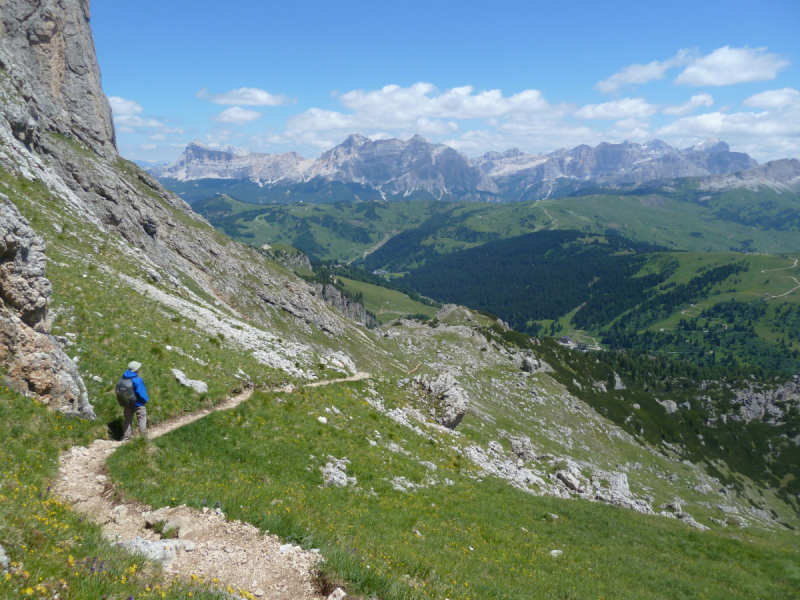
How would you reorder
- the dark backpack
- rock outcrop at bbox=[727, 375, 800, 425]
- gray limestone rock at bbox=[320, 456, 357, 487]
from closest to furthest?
1. the dark backpack
2. gray limestone rock at bbox=[320, 456, 357, 487]
3. rock outcrop at bbox=[727, 375, 800, 425]

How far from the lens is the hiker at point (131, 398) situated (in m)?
15.8

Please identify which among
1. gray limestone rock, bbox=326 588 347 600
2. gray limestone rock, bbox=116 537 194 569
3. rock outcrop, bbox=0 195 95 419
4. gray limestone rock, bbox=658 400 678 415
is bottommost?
gray limestone rock, bbox=658 400 678 415

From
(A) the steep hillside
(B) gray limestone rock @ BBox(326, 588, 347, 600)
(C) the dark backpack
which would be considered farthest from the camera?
(C) the dark backpack

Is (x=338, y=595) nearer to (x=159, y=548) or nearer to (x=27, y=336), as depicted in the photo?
(x=159, y=548)

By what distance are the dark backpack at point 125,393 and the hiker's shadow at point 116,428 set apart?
1.22 meters

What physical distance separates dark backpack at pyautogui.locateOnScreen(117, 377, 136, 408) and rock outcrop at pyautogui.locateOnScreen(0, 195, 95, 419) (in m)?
1.63

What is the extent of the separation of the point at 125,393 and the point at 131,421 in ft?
5.31

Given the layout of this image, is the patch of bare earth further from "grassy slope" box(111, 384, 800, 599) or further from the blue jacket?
the blue jacket

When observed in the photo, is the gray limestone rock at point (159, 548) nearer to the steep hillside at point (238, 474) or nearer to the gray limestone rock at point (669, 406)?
the steep hillside at point (238, 474)

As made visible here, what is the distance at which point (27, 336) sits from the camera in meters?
15.4

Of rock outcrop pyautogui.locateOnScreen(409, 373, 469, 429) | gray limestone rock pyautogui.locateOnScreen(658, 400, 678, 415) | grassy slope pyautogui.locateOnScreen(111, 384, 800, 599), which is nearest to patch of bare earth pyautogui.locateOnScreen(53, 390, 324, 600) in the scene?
grassy slope pyautogui.locateOnScreen(111, 384, 800, 599)

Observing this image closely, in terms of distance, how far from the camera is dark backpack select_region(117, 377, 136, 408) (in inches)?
620

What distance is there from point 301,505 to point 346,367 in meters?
26.6

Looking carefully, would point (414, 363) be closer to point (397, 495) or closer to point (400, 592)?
point (397, 495)
